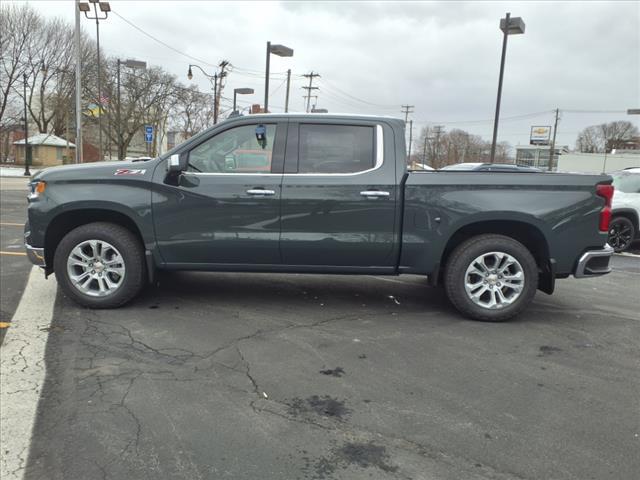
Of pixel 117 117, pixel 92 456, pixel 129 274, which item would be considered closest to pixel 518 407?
pixel 92 456

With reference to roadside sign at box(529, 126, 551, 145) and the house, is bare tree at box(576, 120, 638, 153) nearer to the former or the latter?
roadside sign at box(529, 126, 551, 145)

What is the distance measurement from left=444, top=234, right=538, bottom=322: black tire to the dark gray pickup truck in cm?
1

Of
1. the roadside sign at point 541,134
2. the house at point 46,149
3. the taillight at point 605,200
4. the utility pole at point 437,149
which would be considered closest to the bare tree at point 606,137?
the roadside sign at point 541,134

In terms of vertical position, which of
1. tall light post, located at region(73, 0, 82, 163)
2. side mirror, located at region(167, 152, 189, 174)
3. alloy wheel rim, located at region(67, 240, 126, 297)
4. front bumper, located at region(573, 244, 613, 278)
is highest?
tall light post, located at region(73, 0, 82, 163)

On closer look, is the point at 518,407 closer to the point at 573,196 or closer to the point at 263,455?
the point at 263,455

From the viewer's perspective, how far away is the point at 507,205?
15.9 feet

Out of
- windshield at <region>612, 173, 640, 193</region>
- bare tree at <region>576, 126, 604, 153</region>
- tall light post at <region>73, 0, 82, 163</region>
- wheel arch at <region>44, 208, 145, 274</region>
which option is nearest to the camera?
wheel arch at <region>44, 208, 145, 274</region>

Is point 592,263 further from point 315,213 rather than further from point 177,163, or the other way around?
point 177,163

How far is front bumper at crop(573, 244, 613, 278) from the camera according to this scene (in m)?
4.88

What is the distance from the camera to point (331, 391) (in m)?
3.46

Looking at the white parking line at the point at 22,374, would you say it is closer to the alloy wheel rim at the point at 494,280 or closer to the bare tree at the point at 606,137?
the alloy wheel rim at the point at 494,280

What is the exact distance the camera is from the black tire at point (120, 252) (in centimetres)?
499

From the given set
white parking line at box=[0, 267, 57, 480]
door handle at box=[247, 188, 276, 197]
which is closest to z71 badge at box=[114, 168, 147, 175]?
door handle at box=[247, 188, 276, 197]

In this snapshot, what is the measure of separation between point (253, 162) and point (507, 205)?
2.42 m
